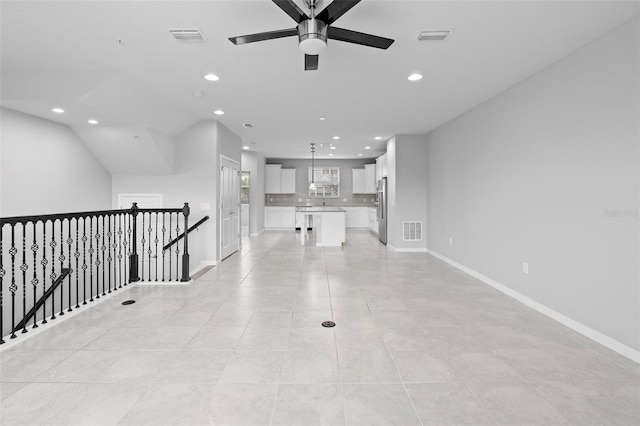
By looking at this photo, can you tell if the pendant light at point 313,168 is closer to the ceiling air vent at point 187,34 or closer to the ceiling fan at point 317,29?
the ceiling air vent at point 187,34

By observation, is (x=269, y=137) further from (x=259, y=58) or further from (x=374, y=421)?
(x=374, y=421)

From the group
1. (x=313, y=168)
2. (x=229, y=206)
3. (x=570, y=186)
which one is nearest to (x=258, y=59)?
(x=570, y=186)

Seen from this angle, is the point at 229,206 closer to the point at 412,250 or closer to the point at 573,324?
the point at 412,250

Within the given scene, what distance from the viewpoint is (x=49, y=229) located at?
5.39m

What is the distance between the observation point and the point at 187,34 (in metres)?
2.85

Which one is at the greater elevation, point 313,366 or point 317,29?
point 317,29

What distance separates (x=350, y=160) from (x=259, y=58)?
8919 mm

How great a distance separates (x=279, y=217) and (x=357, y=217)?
3.01 metres

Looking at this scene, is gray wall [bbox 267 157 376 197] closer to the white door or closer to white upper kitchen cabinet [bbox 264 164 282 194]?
white upper kitchen cabinet [bbox 264 164 282 194]

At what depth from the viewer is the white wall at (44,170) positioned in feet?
Answer: 15.0

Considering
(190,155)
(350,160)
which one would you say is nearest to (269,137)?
(190,155)

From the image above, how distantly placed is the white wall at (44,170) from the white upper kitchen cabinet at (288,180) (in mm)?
6170

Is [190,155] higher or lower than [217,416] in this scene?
higher

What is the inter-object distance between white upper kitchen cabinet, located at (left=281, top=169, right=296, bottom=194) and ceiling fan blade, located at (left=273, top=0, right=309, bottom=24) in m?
9.52
